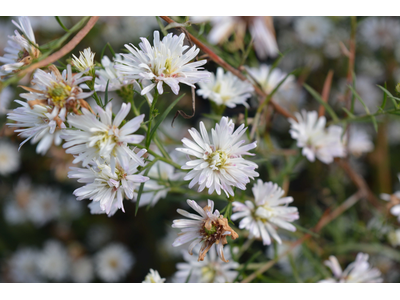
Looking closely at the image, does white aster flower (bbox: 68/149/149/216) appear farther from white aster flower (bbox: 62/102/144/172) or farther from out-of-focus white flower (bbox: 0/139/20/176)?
out-of-focus white flower (bbox: 0/139/20/176)

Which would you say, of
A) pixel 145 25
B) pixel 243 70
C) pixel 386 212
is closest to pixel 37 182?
pixel 145 25

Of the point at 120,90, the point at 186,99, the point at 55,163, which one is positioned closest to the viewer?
the point at 120,90

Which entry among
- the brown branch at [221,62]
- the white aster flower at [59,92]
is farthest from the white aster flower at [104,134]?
the brown branch at [221,62]

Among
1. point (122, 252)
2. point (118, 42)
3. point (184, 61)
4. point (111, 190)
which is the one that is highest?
point (118, 42)

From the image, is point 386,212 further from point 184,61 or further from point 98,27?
point 98,27

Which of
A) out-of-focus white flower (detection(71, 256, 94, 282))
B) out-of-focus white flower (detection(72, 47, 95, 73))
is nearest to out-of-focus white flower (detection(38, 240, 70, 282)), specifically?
out-of-focus white flower (detection(71, 256, 94, 282))

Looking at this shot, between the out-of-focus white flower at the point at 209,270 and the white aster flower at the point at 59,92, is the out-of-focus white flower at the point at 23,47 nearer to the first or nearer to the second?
A: the white aster flower at the point at 59,92

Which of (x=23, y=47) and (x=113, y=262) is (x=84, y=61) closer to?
(x=23, y=47)
